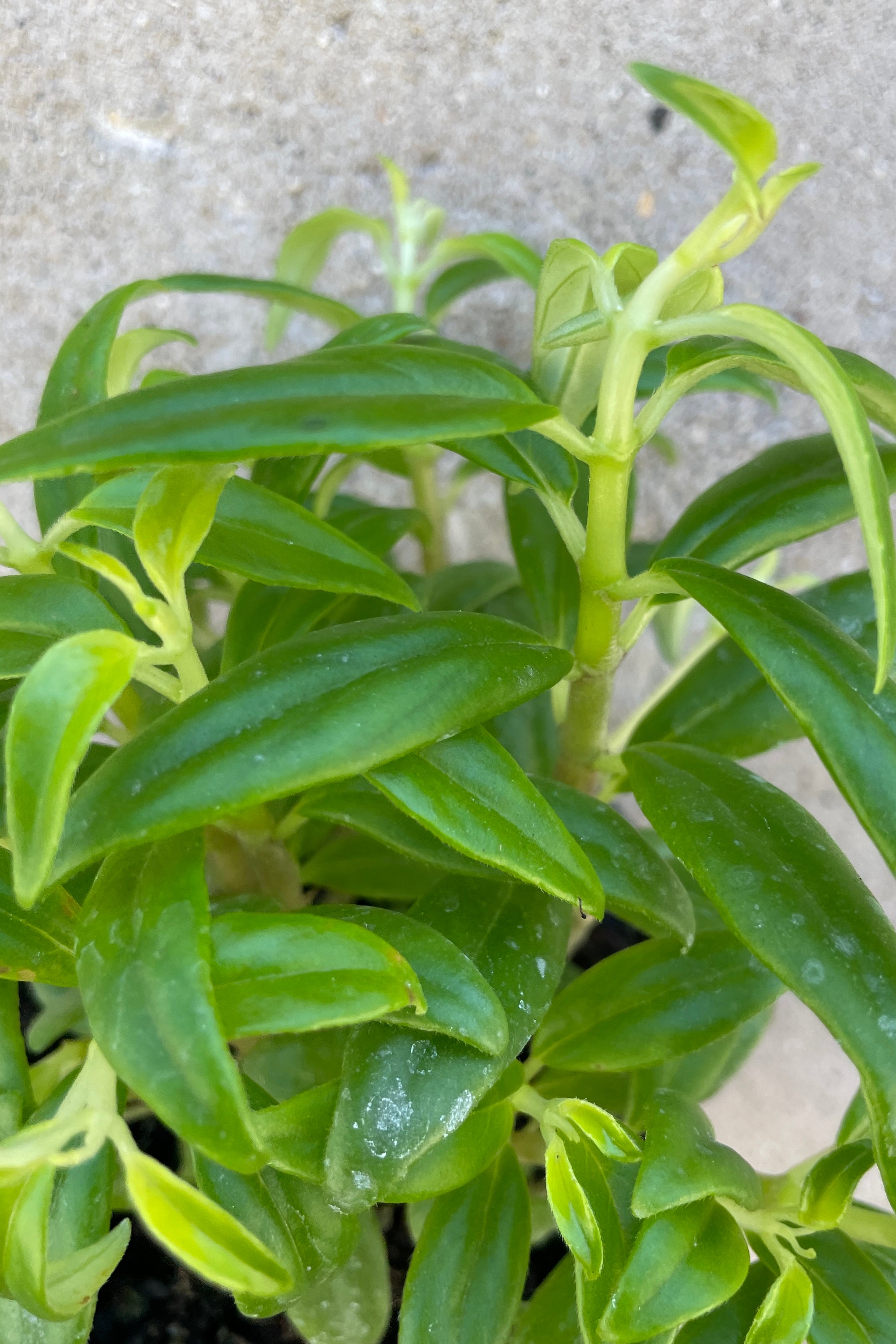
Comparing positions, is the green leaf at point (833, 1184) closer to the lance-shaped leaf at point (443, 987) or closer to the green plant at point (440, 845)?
the green plant at point (440, 845)

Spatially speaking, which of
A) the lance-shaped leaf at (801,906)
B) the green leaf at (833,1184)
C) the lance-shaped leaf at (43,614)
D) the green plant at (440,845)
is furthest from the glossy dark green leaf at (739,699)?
the lance-shaped leaf at (43,614)

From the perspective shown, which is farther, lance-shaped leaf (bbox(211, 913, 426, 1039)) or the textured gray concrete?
the textured gray concrete

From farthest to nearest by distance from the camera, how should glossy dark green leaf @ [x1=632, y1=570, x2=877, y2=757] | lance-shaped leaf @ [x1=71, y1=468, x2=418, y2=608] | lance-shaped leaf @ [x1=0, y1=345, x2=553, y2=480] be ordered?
1. glossy dark green leaf @ [x1=632, y1=570, x2=877, y2=757]
2. lance-shaped leaf @ [x1=71, y1=468, x2=418, y2=608]
3. lance-shaped leaf @ [x1=0, y1=345, x2=553, y2=480]

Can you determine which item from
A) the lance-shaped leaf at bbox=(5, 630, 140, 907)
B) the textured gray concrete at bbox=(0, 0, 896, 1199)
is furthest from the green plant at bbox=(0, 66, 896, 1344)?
the textured gray concrete at bbox=(0, 0, 896, 1199)

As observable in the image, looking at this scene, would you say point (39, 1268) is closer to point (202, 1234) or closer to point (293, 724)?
point (202, 1234)

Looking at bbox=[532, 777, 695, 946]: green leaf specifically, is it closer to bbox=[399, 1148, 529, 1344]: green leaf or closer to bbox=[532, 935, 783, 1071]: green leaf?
bbox=[532, 935, 783, 1071]: green leaf

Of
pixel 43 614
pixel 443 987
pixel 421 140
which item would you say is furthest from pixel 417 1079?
pixel 421 140
